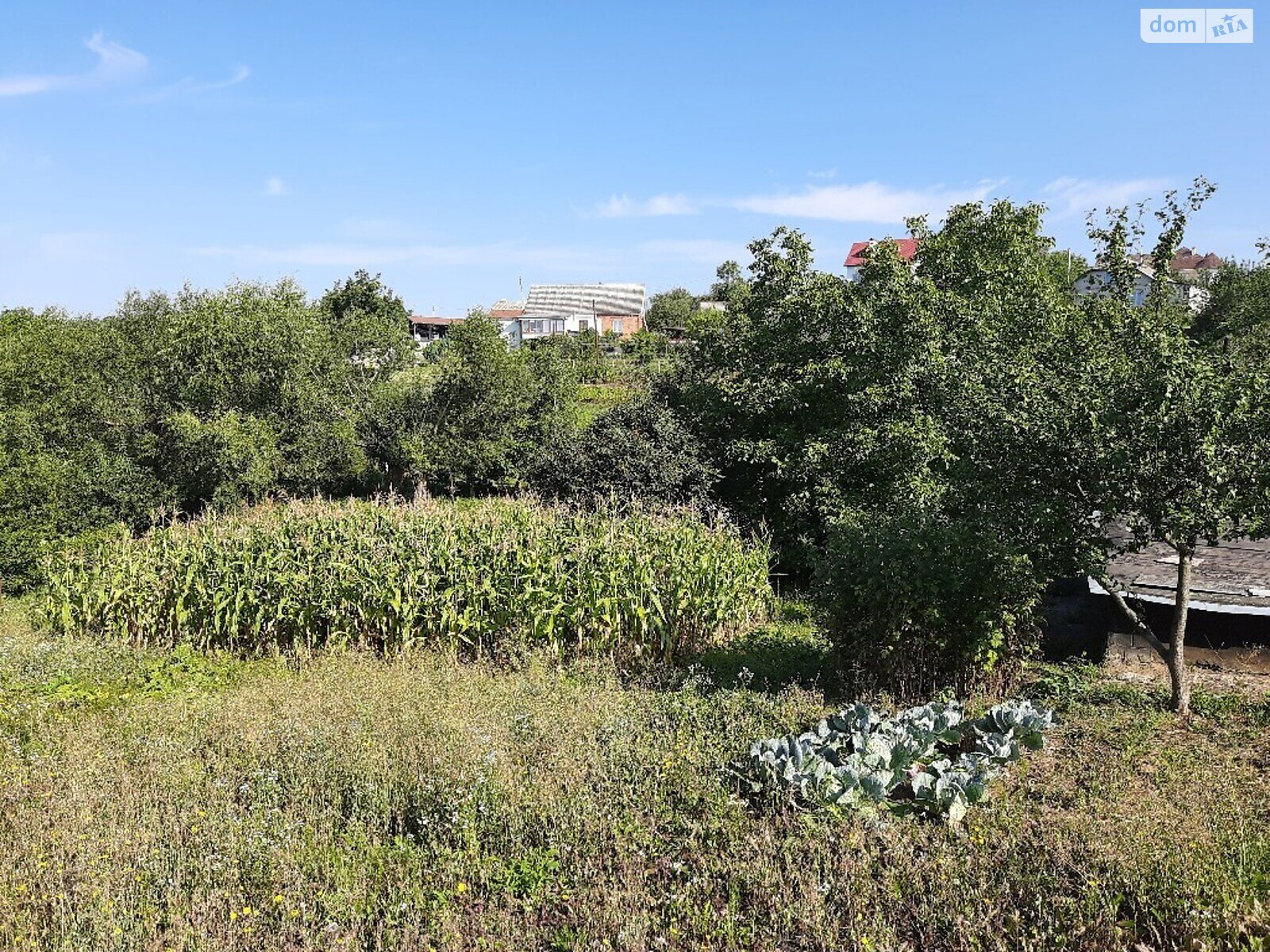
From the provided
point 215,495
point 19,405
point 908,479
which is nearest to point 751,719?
point 908,479

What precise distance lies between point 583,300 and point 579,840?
72.0m

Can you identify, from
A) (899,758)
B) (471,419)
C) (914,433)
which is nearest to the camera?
(899,758)

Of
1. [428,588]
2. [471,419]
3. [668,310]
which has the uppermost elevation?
[668,310]

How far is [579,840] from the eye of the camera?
5031 millimetres

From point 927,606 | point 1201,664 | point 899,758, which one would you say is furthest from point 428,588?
point 1201,664

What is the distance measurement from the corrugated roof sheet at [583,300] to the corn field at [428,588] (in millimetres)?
63925

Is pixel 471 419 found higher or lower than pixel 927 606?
higher

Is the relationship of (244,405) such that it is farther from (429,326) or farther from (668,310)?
(429,326)

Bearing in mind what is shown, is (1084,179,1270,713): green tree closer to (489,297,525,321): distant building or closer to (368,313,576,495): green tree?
(368,313,576,495): green tree

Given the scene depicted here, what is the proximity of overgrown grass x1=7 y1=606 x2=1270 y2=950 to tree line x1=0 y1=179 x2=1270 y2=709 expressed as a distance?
4.59ft

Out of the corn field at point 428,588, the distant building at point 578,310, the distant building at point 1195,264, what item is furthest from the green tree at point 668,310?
the corn field at point 428,588

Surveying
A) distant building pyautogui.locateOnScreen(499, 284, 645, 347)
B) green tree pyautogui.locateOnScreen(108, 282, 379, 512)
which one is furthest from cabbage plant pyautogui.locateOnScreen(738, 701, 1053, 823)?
Answer: distant building pyautogui.locateOnScreen(499, 284, 645, 347)

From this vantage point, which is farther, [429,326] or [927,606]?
[429,326]

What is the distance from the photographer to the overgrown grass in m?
4.23
